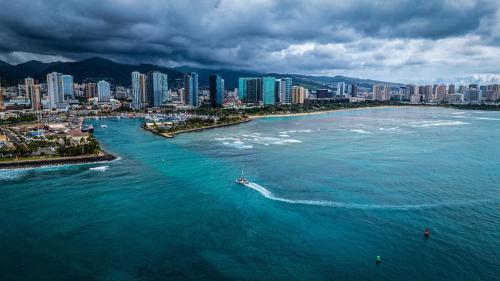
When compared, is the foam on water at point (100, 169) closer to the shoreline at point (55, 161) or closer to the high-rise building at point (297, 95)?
the shoreline at point (55, 161)

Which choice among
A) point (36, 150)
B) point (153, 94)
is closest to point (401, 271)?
point (36, 150)

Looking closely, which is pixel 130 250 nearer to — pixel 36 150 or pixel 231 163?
pixel 231 163

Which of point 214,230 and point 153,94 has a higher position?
point 153,94

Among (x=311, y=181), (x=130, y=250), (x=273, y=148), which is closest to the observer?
(x=130, y=250)

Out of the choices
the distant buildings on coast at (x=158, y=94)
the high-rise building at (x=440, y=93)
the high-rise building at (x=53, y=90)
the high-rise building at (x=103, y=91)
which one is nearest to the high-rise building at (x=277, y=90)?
the distant buildings on coast at (x=158, y=94)

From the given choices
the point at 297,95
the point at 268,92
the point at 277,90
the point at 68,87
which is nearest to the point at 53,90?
the point at 68,87
